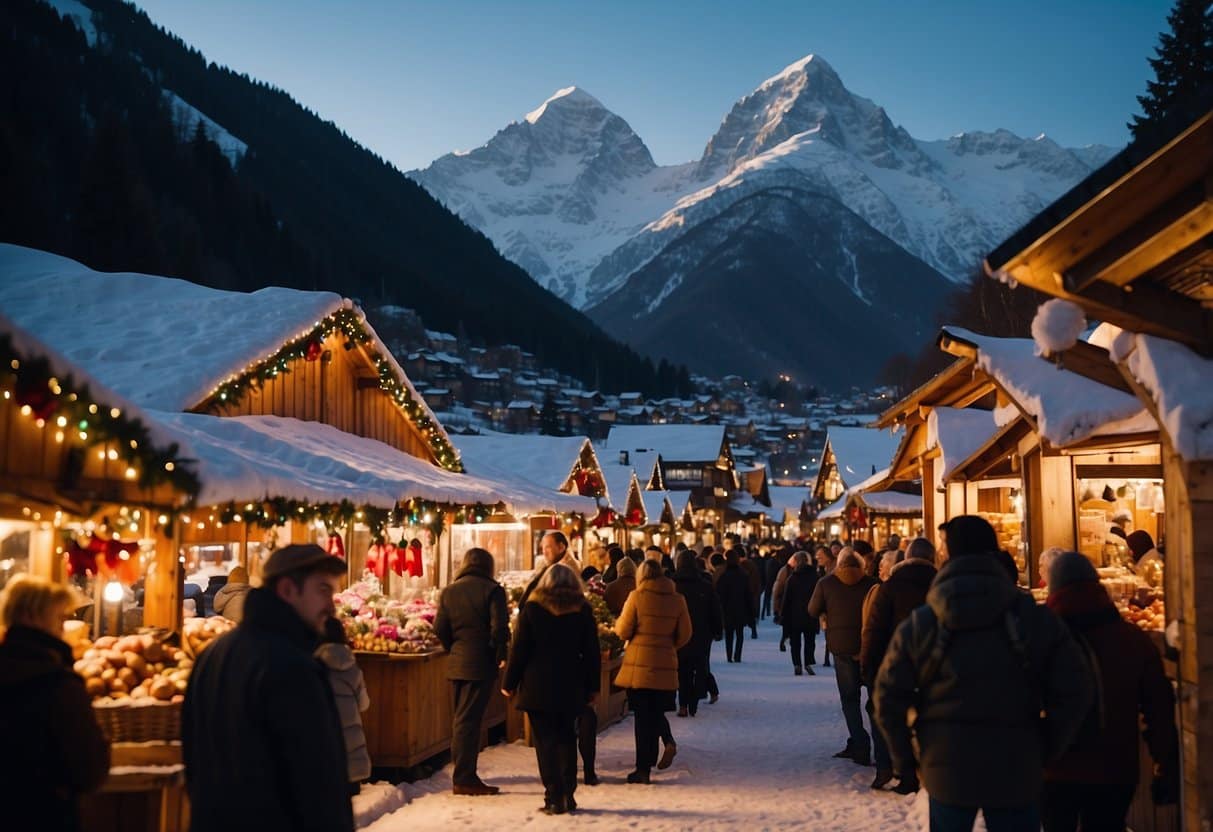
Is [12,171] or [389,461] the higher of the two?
[12,171]

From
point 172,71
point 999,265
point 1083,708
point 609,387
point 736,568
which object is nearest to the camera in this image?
point 1083,708

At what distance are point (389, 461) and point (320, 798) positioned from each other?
10.1m

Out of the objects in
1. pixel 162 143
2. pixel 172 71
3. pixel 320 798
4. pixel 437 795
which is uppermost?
pixel 172 71

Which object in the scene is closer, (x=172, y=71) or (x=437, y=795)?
(x=437, y=795)

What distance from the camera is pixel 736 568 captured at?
18.7m

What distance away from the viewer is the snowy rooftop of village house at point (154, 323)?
1111 cm

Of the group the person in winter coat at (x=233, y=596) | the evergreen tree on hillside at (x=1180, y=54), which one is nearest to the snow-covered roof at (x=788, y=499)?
the evergreen tree on hillside at (x=1180, y=54)

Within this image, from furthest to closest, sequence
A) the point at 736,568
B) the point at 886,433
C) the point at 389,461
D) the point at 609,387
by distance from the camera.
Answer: the point at 609,387, the point at 886,433, the point at 736,568, the point at 389,461

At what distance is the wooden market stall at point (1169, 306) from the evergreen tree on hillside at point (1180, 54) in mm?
28359

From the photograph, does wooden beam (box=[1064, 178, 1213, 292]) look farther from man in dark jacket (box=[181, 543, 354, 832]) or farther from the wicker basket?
the wicker basket

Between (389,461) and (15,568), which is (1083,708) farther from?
(389,461)

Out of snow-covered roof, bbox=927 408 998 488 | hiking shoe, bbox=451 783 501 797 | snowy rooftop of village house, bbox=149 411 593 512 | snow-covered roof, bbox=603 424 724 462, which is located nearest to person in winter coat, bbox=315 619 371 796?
snowy rooftop of village house, bbox=149 411 593 512

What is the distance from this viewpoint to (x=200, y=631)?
7.75m

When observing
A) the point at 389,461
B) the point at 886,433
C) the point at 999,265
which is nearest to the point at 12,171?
the point at 886,433
